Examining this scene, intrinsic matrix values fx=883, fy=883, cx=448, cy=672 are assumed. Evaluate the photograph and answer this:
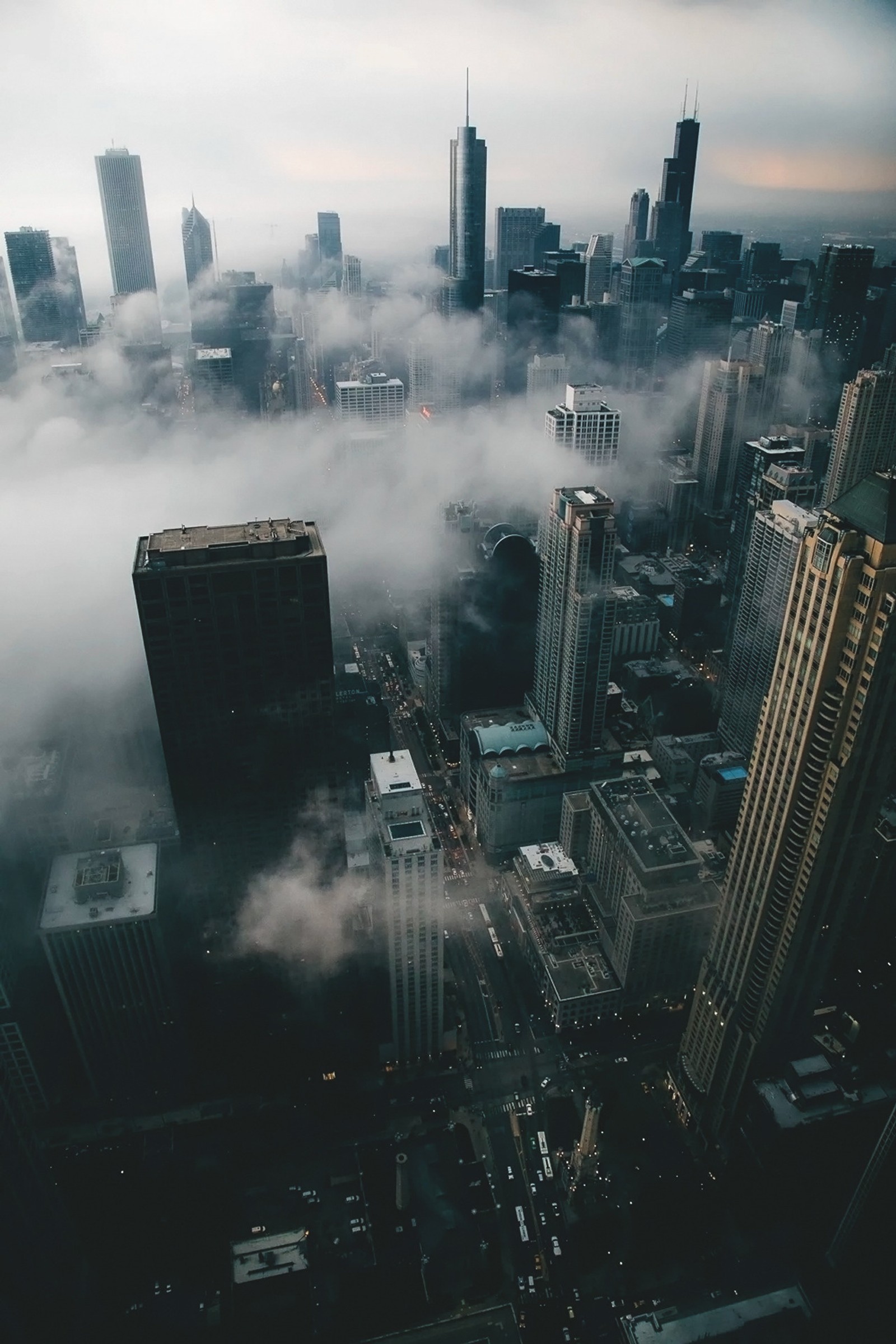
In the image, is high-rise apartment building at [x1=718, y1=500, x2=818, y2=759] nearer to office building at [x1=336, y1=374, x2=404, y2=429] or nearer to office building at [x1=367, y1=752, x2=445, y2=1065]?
office building at [x1=367, y1=752, x2=445, y2=1065]

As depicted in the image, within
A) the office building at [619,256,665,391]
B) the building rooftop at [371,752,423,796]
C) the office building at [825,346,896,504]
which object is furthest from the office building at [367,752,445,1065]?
the office building at [619,256,665,391]

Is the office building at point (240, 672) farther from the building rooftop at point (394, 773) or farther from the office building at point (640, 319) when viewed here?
the office building at point (640, 319)

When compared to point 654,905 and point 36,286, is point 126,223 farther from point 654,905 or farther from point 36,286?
point 654,905

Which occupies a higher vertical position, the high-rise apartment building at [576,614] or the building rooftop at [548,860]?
the high-rise apartment building at [576,614]

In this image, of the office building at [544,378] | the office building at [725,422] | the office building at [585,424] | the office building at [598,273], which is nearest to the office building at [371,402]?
the office building at [544,378]

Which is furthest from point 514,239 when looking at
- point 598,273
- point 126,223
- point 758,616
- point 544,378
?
point 758,616

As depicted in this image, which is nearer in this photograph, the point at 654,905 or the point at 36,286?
the point at 654,905

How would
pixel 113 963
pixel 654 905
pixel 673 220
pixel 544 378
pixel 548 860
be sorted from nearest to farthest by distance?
pixel 113 963
pixel 654 905
pixel 548 860
pixel 544 378
pixel 673 220
